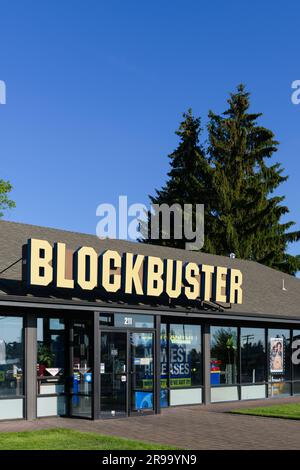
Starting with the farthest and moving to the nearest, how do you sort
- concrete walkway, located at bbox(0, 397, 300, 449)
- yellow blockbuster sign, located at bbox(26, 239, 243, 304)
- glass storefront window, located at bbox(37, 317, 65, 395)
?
glass storefront window, located at bbox(37, 317, 65, 395)
yellow blockbuster sign, located at bbox(26, 239, 243, 304)
concrete walkway, located at bbox(0, 397, 300, 449)

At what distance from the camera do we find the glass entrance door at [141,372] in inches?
755

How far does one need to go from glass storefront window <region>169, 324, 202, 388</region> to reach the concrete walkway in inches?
73.0

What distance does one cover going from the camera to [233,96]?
54.3 meters

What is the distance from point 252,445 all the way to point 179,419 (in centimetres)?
473

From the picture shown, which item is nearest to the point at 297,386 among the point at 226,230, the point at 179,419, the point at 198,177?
the point at 179,419

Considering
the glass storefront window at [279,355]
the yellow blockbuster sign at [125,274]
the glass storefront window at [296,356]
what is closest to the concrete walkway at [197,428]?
the yellow blockbuster sign at [125,274]

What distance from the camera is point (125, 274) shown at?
19172 millimetres

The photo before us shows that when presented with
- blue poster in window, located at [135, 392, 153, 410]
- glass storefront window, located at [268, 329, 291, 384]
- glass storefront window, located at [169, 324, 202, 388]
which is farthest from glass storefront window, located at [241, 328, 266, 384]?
blue poster in window, located at [135, 392, 153, 410]

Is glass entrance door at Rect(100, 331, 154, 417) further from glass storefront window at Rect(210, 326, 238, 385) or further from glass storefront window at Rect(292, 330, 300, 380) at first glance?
glass storefront window at Rect(292, 330, 300, 380)

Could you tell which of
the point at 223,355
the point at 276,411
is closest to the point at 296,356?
the point at 223,355

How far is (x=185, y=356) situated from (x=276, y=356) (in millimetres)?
5366

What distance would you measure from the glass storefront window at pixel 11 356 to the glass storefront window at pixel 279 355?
36.4ft

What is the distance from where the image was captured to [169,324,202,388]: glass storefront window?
851 inches

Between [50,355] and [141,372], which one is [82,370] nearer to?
[50,355]
